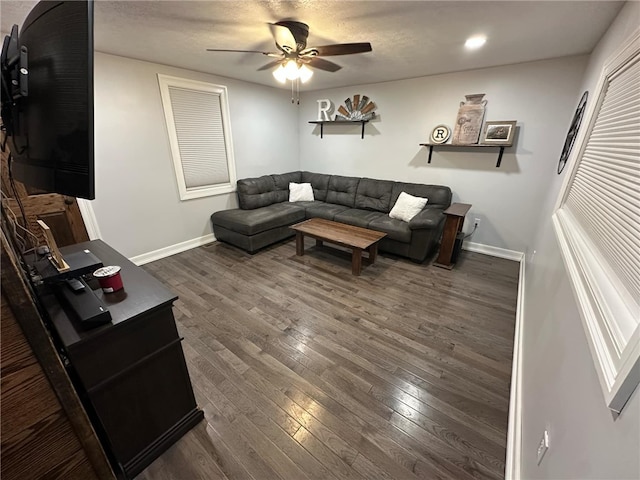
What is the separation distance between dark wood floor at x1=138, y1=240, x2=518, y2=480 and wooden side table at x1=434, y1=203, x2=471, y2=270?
5.5 inches

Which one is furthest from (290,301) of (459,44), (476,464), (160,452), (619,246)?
(459,44)

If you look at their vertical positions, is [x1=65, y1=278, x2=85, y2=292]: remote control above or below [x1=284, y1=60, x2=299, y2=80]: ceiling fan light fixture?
below

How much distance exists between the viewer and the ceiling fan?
1.99 m

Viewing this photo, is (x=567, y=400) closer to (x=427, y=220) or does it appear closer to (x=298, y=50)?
(x=427, y=220)

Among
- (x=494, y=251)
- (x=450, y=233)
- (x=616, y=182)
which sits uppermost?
(x=616, y=182)

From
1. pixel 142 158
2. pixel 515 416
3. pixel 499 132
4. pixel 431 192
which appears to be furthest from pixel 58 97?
pixel 499 132

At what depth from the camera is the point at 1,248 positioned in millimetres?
571

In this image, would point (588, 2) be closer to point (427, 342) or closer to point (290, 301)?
point (427, 342)

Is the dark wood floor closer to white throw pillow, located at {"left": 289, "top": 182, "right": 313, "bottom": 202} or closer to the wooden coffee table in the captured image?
the wooden coffee table

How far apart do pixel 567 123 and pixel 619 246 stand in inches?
111

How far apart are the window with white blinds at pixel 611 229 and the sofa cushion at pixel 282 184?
12.0 feet

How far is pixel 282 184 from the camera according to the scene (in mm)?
4680

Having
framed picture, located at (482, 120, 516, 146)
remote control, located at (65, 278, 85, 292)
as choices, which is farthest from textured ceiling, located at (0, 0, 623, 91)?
remote control, located at (65, 278, 85, 292)

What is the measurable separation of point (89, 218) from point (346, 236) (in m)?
2.86
